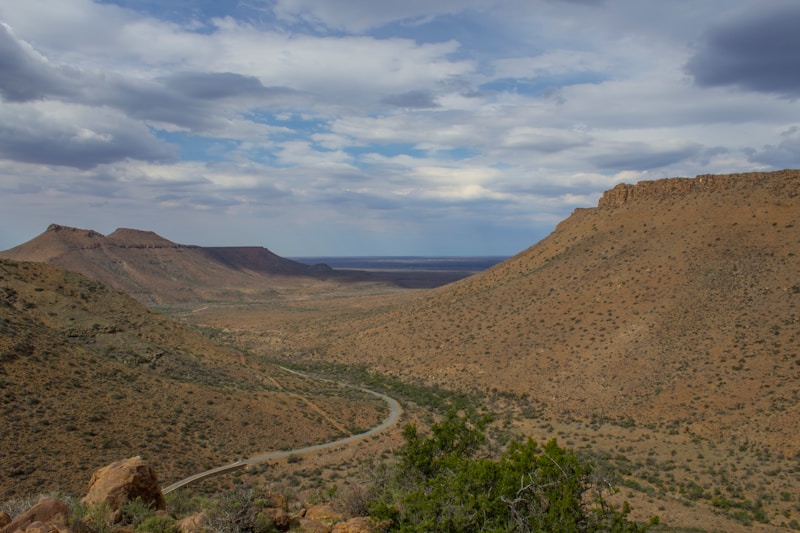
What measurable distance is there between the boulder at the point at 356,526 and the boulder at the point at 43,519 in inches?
213

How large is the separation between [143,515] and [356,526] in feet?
15.3

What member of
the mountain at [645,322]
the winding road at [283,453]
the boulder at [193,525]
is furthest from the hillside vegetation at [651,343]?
the boulder at [193,525]

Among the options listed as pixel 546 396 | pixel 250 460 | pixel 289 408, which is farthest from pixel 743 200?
pixel 250 460

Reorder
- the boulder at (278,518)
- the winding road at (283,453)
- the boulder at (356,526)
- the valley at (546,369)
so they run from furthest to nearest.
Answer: the valley at (546,369) < the winding road at (283,453) < the boulder at (278,518) < the boulder at (356,526)

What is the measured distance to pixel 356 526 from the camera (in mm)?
12539

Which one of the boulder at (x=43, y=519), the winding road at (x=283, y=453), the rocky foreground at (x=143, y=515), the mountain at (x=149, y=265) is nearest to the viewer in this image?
the boulder at (x=43, y=519)

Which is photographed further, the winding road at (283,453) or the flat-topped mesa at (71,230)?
the flat-topped mesa at (71,230)

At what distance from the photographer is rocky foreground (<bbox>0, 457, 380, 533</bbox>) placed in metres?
10.3

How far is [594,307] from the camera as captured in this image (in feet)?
155

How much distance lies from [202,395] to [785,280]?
40170 mm

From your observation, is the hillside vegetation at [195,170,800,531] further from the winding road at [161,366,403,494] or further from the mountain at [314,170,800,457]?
the winding road at [161,366,403,494]

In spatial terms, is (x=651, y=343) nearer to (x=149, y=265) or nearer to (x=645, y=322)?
(x=645, y=322)

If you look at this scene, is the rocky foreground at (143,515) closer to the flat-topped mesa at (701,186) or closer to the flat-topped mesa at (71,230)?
→ the flat-topped mesa at (701,186)

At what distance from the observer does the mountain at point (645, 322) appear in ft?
109
